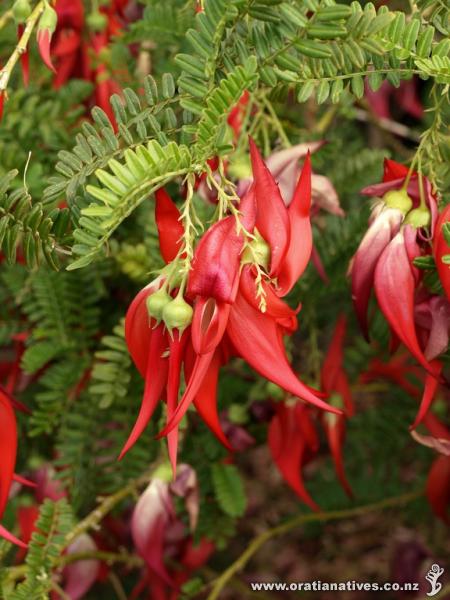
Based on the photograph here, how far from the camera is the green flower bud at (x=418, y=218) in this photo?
73 cm

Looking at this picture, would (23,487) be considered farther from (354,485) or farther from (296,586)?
(354,485)

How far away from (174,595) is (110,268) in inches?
15.3

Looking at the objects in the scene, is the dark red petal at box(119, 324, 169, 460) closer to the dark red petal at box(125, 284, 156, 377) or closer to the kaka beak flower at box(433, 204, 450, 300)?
the dark red petal at box(125, 284, 156, 377)

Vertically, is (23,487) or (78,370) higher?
(78,370)

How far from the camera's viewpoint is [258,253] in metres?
0.63

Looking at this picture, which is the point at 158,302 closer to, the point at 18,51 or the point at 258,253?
the point at 258,253

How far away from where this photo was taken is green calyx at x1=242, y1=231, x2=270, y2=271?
2.04 ft

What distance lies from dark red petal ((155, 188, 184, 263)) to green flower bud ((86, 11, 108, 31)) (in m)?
0.55

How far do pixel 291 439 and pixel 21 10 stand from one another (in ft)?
1.79

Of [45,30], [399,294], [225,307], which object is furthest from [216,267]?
[45,30]

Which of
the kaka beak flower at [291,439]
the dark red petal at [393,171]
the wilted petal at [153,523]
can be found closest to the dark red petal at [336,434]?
the kaka beak flower at [291,439]

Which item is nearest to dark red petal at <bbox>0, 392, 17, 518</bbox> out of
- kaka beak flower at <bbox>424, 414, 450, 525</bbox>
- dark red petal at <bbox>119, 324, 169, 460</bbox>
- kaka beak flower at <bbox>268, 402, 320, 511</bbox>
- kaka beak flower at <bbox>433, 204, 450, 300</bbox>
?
dark red petal at <bbox>119, 324, 169, 460</bbox>

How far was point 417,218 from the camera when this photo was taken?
0.73 metres

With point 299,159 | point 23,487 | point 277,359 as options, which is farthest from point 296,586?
point 277,359
